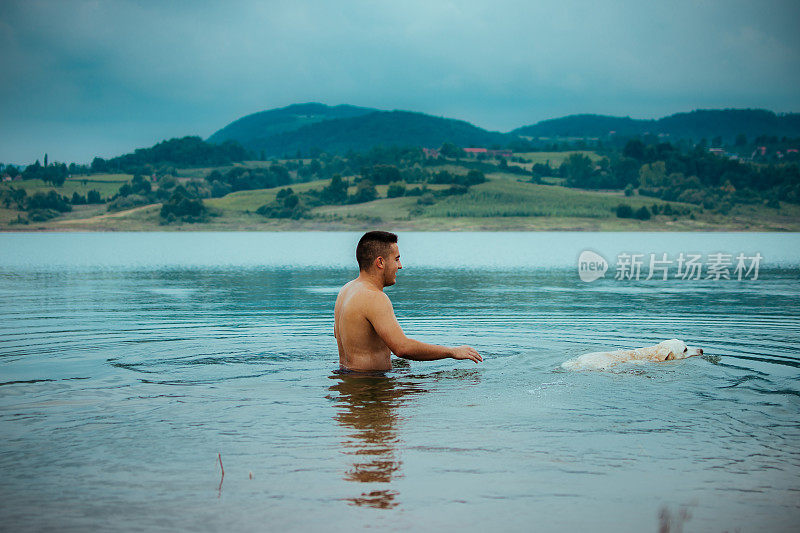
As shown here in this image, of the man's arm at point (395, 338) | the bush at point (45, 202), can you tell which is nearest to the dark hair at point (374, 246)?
the man's arm at point (395, 338)

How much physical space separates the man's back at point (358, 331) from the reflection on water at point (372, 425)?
25cm

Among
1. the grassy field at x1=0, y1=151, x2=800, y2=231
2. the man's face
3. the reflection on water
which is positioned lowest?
the reflection on water

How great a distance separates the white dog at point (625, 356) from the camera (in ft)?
45.5

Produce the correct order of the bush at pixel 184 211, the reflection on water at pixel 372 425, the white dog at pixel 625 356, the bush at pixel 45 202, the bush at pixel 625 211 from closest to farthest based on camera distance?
the reflection on water at pixel 372 425
the white dog at pixel 625 356
the bush at pixel 625 211
the bush at pixel 184 211
the bush at pixel 45 202

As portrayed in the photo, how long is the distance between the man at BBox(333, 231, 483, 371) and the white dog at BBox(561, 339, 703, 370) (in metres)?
2.85

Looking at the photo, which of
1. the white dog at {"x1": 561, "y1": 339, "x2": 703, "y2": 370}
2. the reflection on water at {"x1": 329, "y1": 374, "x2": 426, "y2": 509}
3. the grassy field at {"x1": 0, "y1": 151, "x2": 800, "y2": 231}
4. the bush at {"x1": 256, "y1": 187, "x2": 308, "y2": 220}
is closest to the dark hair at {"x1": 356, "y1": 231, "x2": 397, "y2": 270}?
the reflection on water at {"x1": 329, "y1": 374, "x2": 426, "y2": 509}

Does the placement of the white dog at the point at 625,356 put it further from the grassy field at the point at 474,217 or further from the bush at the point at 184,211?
the bush at the point at 184,211

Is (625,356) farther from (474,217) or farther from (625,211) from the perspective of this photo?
(625,211)

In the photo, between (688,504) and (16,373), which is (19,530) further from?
(16,373)

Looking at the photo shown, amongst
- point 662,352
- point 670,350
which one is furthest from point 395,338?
point 670,350

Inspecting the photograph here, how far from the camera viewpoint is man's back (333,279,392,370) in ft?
38.9

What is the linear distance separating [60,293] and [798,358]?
27.5 metres

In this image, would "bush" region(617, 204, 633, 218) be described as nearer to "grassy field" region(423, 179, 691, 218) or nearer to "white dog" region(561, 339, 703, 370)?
"grassy field" region(423, 179, 691, 218)

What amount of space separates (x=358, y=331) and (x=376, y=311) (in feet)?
2.60
